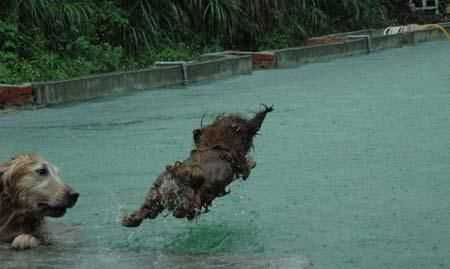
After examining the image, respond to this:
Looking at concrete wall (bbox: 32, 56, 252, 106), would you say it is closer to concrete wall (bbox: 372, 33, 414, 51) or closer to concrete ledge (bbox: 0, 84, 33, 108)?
concrete ledge (bbox: 0, 84, 33, 108)

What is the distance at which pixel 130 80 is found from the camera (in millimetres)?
17766

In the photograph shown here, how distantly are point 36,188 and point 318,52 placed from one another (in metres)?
17.0

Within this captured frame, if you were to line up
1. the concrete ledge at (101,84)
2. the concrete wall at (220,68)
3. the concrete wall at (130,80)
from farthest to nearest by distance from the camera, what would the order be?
the concrete wall at (220,68)
the concrete wall at (130,80)
the concrete ledge at (101,84)

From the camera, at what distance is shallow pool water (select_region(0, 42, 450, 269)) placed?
7.08 metres

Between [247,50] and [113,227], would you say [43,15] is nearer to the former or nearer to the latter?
[247,50]

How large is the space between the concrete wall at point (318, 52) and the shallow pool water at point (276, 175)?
3.99 m

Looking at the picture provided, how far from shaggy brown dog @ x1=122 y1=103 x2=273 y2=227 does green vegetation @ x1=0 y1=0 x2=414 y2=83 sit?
9149mm

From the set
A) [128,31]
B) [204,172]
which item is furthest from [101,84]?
[204,172]

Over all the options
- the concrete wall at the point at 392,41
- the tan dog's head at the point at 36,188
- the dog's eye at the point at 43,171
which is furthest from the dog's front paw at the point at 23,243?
the concrete wall at the point at 392,41

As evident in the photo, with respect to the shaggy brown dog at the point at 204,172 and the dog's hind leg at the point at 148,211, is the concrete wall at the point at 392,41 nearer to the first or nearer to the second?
the shaggy brown dog at the point at 204,172

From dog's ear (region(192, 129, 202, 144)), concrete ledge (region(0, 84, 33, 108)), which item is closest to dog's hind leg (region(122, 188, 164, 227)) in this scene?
dog's ear (region(192, 129, 202, 144))

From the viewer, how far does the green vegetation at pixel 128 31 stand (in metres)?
18.6

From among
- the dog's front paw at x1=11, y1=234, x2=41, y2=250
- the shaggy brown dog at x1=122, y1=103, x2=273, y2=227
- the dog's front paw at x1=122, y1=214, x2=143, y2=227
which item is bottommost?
the dog's front paw at x1=11, y1=234, x2=41, y2=250

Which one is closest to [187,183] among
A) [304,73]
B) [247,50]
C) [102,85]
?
[102,85]
